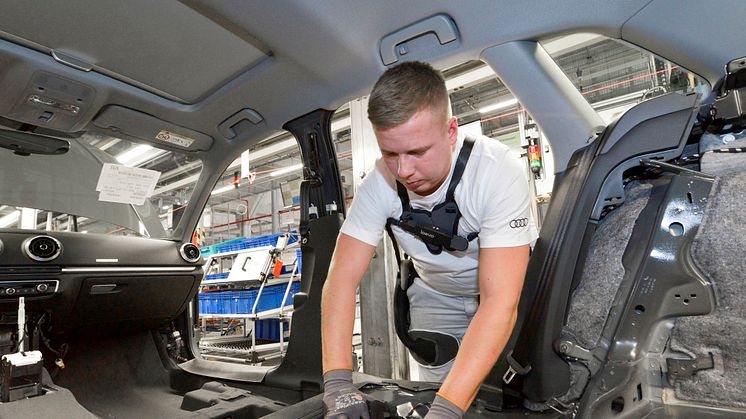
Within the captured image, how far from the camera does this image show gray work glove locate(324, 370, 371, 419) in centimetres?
123

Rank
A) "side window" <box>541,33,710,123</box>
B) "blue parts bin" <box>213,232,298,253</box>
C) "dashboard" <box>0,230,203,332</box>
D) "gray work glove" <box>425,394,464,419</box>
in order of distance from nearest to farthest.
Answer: "gray work glove" <box>425,394,464,419</box>, "dashboard" <box>0,230,203,332</box>, "side window" <box>541,33,710,123</box>, "blue parts bin" <box>213,232,298,253</box>

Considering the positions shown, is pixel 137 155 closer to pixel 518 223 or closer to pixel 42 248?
pixel 42 248

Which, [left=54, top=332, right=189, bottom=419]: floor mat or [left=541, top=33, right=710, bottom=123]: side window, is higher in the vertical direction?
[left=541, top=33, right=710, bottom=123]: side window

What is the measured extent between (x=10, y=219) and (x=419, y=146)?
8.45ft

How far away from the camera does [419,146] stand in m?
1.28

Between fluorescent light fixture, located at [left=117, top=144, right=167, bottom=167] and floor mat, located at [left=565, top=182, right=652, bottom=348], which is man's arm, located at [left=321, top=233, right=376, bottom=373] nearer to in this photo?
floor mat, located at [left=565, top=182, right=652, bottom=348]

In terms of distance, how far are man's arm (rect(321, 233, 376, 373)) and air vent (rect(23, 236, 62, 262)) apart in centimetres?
159

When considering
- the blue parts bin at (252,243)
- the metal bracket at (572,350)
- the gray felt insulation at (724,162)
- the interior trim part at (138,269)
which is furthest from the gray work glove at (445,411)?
the blue parts bin at (252,243)

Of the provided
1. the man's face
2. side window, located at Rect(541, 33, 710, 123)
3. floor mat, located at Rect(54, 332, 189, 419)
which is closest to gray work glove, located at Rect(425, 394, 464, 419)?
the man's face

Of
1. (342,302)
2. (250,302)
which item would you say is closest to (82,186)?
(342,302)

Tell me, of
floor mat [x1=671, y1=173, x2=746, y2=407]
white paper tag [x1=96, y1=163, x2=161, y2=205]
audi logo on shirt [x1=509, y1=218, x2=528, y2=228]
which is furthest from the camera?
white paper tag [x1=96, y1=163, x2=161, y2=205]

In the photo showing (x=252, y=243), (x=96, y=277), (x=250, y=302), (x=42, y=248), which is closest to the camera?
(x=42, y=248)

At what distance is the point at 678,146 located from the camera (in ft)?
3.71

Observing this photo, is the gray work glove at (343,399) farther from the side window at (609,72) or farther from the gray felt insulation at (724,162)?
the side window at (609,72)
